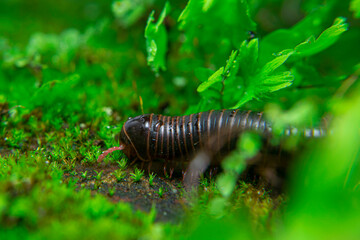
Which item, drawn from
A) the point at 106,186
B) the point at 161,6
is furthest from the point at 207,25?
the point at 106,186

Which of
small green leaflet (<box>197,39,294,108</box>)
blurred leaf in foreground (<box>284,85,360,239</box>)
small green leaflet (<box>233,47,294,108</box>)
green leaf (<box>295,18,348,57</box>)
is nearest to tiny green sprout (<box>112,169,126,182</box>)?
small green leaflet (<box>197,39,294,108</box>)

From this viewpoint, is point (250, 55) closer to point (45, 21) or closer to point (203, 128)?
point (203, 128)

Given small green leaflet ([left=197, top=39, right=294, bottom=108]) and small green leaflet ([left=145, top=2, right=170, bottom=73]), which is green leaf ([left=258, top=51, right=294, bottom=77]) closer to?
small green leaflet ([left=197, top=39, right=294, bottom=108])

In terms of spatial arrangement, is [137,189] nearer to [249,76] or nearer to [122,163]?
[122,163]

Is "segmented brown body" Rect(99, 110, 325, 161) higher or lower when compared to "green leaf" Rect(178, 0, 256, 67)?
lower

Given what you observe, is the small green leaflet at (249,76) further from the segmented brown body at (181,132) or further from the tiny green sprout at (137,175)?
the tiny green sprout at (137,175)

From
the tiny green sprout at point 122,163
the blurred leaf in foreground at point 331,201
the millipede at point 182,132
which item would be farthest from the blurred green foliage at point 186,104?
the millipede at point 182,132

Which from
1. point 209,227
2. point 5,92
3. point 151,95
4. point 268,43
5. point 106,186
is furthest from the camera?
point 151,95
